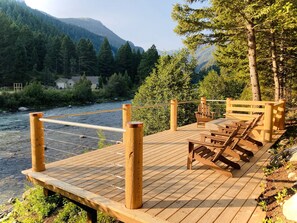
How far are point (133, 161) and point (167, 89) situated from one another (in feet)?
44.9

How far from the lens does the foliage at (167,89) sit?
15490 millimetres

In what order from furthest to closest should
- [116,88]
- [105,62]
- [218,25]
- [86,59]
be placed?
[105,62]
[86,59]
[116,88]
[218,25]

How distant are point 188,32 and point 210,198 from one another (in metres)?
8.94

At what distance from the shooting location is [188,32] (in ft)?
36.8

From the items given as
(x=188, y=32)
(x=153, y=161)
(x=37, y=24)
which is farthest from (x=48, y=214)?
(x=37, y=24)

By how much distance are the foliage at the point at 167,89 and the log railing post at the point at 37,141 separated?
10.8m

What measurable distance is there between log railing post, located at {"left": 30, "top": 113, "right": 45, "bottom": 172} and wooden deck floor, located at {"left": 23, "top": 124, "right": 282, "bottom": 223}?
0.17m

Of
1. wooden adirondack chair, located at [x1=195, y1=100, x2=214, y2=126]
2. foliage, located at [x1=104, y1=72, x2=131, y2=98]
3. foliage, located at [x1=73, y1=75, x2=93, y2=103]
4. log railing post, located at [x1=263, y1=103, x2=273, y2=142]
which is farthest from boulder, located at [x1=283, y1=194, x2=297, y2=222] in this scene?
foliage, located at [x1=104, y1=72, x2=131, y2=98]

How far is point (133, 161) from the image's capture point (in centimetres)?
321

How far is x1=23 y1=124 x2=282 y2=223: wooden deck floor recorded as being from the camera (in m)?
3.25

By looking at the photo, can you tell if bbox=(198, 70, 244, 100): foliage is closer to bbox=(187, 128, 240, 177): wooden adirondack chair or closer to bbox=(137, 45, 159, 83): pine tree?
bbox=(187, 128, 240, 177): wooden adirondack chair

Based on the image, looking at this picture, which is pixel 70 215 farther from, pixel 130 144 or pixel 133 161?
pixel 130 144

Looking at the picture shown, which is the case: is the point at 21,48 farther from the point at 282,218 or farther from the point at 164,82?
the point at 282,218

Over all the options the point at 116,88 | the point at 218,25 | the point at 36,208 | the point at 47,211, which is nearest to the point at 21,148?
the point at 36,208
